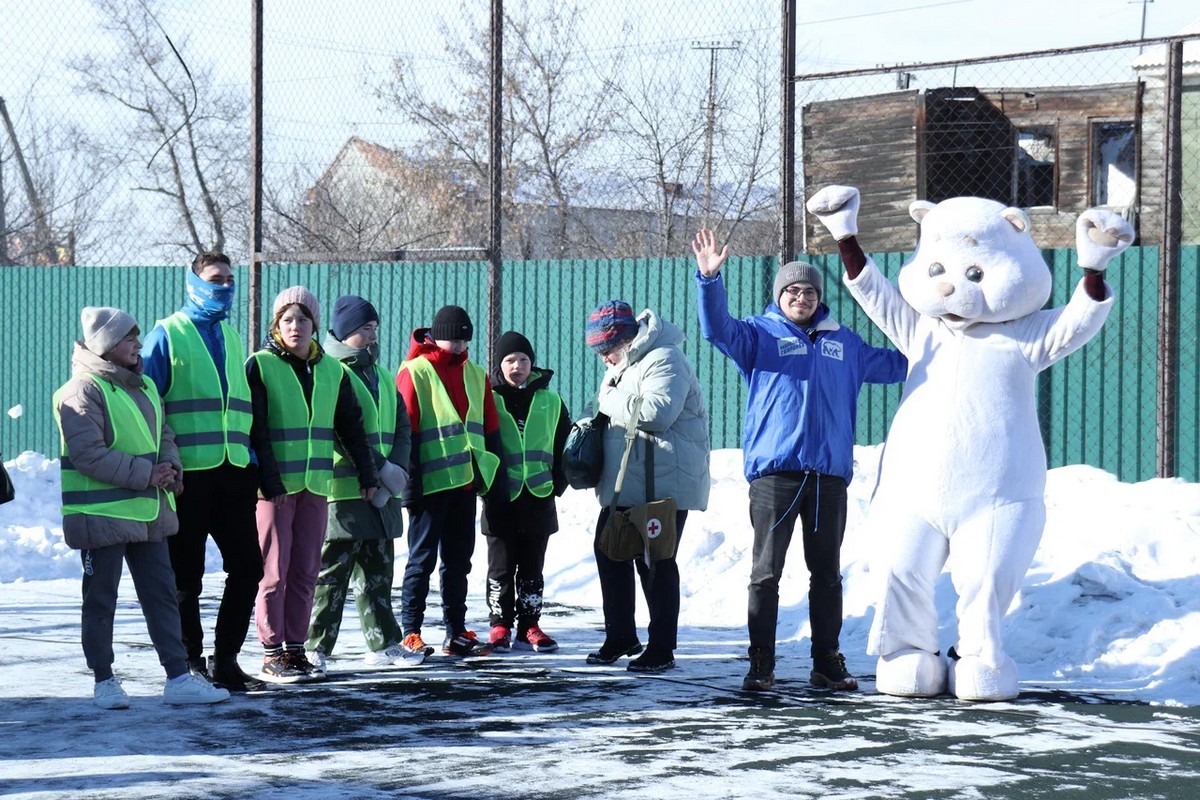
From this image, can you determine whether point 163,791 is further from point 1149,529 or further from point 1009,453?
point 1149,529

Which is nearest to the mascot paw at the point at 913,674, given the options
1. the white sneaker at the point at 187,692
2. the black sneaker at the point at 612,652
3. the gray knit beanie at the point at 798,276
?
the black sneaker at the point at 612,652

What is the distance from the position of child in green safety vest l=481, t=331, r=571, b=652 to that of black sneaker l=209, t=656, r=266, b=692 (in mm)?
1472

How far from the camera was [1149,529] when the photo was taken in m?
8.38

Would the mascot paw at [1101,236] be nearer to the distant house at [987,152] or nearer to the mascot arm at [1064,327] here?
the mascot arm at [1064,327]

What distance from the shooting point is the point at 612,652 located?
7.39m

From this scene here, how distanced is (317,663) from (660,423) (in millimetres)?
1903

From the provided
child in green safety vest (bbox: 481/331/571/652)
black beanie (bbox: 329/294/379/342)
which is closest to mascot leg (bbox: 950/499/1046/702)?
child in green safety vest (bbox: 481/331/571/652)

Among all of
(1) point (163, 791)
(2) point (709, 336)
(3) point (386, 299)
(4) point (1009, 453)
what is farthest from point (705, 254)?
(3) point (386, 299)

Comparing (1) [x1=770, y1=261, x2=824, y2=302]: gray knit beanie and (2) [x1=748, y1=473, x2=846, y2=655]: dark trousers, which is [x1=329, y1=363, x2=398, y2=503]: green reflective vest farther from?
(1) [x1=770, y1=261, x2=824, y2=302]: gray knit beanie

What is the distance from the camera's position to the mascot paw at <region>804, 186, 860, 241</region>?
22.0 ft

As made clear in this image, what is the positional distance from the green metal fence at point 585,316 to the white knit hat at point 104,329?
6731mm

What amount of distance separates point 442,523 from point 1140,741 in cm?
341

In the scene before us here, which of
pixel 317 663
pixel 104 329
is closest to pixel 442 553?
pixel 317 663

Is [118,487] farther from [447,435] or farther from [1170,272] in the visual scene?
[1170,272]
